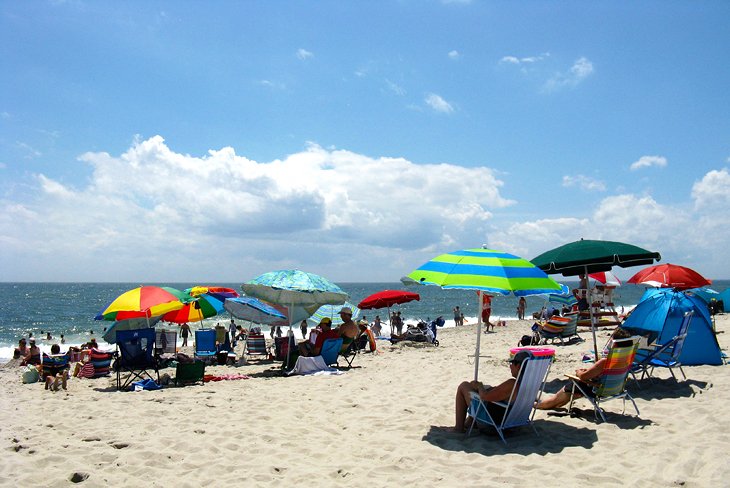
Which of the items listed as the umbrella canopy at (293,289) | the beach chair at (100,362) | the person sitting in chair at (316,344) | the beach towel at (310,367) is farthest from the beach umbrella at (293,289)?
the beach chair at (100,362)

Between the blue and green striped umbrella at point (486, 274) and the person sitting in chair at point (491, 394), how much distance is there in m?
0.66

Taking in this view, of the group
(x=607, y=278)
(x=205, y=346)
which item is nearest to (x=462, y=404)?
(x=205, y=346)

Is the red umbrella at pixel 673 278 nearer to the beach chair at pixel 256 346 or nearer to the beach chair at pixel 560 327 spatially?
the beach chair at pixel 560 327

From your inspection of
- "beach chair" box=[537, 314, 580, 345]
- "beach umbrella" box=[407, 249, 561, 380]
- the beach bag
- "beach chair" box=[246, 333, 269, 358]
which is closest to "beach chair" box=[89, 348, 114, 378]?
the beach bag

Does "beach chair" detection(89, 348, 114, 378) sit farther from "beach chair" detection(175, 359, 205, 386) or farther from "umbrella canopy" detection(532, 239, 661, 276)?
"umbrella canopy" detection(532, 239, 661, 276)

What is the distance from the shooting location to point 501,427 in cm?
489

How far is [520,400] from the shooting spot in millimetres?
4840

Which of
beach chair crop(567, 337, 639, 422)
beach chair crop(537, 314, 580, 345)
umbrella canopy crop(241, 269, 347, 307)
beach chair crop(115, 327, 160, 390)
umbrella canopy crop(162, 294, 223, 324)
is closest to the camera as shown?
beach chair crop(567, 337, 639, 422)

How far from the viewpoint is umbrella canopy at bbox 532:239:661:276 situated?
7094 mm

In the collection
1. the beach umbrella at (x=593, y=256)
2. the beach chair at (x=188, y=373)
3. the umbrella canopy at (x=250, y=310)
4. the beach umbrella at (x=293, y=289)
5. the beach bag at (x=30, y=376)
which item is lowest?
the beach bag at (x=30, y=376)

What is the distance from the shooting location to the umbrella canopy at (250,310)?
37.9ft

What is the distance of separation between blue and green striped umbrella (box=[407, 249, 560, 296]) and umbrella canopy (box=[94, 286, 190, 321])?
5537mm

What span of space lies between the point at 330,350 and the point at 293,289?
1.55 meters

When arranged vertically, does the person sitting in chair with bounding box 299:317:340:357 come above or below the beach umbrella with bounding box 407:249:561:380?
below
